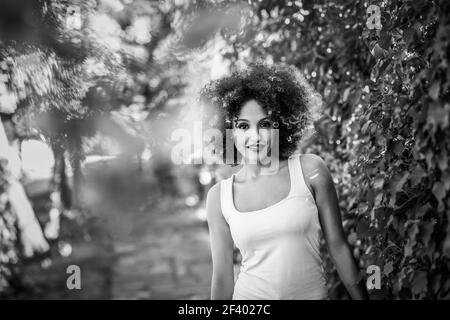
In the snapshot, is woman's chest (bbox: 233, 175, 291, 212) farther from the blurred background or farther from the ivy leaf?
the ivy leaf

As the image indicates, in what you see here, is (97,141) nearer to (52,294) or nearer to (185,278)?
(52,294)

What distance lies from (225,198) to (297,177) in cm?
29

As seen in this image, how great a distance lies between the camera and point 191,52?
3490 mm

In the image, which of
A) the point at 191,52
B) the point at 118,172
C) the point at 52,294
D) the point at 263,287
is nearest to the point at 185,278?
the point at 52,294

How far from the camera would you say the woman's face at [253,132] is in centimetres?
191

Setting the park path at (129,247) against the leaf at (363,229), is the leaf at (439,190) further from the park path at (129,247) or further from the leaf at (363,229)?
the park path at (129,247)

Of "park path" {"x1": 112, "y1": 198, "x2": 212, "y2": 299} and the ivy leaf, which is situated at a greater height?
the ivy leaf

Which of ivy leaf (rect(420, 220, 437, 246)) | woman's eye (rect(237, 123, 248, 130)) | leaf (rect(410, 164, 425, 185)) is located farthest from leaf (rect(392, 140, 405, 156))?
woman's eye (rect(237, 123, 248, 130))

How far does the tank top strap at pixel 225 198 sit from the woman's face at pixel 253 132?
0.42ft

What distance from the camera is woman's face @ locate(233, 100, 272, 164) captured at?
1905 millimetres

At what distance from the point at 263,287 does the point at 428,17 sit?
1032mm

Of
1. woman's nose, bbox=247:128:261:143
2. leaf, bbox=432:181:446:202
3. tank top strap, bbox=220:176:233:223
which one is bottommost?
tank top strap, bbox=220:176:233:223

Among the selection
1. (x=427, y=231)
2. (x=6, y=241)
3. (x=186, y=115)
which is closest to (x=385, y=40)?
(x=427, y=231)

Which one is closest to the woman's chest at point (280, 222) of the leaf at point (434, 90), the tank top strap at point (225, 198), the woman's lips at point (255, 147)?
the tank top strap at point (225, 198)
